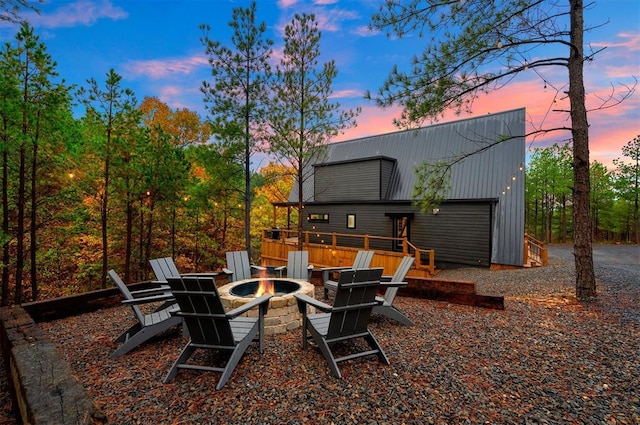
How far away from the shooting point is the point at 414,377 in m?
2.63

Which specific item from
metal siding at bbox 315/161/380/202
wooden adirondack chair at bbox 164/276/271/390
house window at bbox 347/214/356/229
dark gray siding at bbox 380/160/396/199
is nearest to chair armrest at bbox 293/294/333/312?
wooden adirondack chair at bbox 164/276/271/390

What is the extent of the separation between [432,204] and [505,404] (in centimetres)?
461

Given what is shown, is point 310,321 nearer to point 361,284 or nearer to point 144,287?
point 361,284

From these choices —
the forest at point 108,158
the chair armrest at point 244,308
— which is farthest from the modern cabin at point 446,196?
the chair armrest at point 244,308

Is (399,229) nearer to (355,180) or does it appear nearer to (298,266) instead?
(355,180)

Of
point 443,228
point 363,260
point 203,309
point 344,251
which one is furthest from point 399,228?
point 203,309

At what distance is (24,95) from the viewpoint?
639 cm

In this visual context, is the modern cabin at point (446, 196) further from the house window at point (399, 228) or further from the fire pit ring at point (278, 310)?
the fire pit ring at point (278, 310)

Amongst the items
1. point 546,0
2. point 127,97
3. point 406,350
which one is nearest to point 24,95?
point 127,97

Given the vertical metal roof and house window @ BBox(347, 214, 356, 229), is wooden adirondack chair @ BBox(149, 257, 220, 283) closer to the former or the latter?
the vertical metal roof

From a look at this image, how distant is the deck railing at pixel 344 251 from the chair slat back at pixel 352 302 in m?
6.52

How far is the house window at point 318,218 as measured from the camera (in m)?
15.3

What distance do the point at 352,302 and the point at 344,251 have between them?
328 inches

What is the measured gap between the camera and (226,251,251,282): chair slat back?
5790 mm
